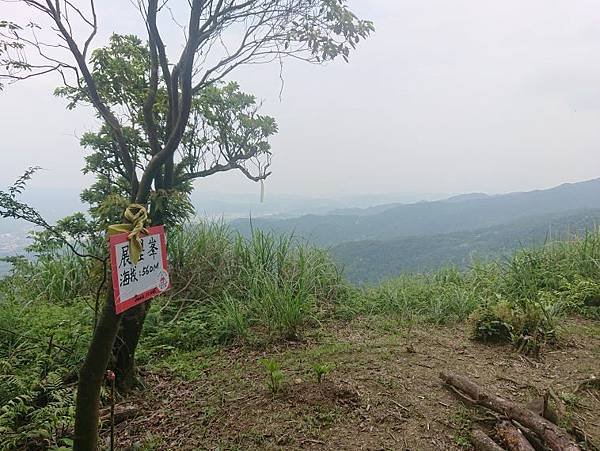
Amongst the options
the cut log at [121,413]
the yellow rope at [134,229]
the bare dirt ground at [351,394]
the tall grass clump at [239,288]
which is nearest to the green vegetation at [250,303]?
the tall grass clump at [239,288]

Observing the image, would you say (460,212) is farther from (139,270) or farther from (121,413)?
(139,270)

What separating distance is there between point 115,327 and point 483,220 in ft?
66.2

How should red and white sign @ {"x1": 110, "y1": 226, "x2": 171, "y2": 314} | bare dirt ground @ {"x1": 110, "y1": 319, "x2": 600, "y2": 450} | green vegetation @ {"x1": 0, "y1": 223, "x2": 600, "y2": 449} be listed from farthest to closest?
green vegetation @ {"x1": 0, "y1": 223, "x2": 600, "y2": 449}
bare dirt ground @ {"x1": 110, "y1": 319, "x2": 600, "y2": 450}
red and white sign @ {"x1": 110, "y1": 226, "x2": 171, "y2": 314}

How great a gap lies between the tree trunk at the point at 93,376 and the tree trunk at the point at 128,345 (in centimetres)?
90

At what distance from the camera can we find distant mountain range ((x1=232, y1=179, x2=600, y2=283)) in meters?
5.59

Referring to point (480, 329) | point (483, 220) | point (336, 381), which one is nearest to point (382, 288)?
point (480, 329)

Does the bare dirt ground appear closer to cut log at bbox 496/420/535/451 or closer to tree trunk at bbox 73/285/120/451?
cut log at bbox 496/420/535/451

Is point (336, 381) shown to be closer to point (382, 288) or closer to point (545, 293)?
point (382, 288)

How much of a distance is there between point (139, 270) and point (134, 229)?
168 mm

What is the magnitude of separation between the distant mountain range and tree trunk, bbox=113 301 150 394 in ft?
8.06

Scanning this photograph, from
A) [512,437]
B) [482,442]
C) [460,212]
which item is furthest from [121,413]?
[460,212]

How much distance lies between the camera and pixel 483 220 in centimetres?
1920

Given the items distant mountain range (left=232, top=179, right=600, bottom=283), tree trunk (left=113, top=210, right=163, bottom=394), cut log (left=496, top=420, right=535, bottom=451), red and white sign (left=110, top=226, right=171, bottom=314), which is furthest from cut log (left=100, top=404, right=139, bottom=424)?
distant mountain range (left=232, top=179, right=600, bottom=283)

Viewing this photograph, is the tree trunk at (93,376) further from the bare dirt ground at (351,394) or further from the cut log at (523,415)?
the cut log at (523,415)
